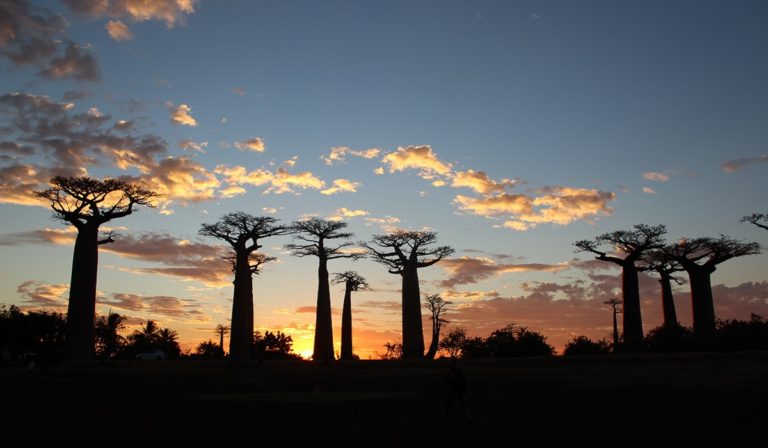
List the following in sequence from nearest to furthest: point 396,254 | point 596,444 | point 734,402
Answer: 1. point 596,444
2. point 734,402
3. point 396,254

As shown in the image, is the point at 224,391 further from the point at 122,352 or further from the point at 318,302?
the point at 122,352

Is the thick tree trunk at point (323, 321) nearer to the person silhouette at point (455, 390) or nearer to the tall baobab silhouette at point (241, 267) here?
the tall baobab silhouette at point (241, 267)

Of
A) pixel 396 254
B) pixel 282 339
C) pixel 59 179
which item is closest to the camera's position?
pixel 59 179

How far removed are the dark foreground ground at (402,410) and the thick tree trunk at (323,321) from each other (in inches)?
734

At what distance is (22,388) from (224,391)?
7837 millimetres

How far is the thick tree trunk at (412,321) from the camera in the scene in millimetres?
53469

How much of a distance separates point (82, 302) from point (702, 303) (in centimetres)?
4349

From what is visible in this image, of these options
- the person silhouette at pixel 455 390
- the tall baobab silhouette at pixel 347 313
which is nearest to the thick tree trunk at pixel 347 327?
the tall baobab silhouette at pixel 347 313

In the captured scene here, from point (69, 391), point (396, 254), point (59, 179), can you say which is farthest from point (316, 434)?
point (396, 254)

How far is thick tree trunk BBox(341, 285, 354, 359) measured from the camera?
183ft

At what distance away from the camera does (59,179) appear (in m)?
41.9

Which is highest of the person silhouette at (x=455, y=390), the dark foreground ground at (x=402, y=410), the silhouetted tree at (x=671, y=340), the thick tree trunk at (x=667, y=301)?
the thick tree trunk at (x=667, y=301)

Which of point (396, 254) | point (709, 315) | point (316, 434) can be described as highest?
point (396, 254)

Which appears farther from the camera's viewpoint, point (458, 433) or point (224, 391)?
point (224, 391)
